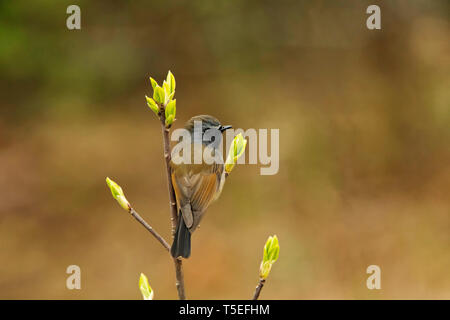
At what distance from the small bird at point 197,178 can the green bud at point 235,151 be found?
0.97ft

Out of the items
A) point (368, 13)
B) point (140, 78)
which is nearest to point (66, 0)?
point (140, 78)

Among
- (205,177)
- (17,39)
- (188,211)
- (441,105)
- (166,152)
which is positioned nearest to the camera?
(166,152)

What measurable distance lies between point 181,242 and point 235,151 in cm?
31

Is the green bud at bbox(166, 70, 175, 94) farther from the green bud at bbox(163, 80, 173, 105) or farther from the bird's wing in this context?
the bird's wing

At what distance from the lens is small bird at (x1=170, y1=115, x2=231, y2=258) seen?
71.4 inches

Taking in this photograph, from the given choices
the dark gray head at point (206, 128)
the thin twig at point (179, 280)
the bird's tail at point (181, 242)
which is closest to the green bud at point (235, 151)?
the bird's tail at point (181, 242)

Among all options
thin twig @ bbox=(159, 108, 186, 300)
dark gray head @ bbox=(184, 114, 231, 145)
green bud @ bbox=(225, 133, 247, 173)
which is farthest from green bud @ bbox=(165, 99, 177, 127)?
dark gray head @ bbox=(184, 114, 231, 145)

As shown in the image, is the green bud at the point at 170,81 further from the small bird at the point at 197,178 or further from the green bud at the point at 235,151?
the small bird at the point at 197,178

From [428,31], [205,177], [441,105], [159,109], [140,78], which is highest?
[428,31]

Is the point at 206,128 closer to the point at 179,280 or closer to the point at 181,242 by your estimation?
the point at 181,242

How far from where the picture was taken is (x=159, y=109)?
4.07 ft

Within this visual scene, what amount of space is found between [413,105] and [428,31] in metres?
0.87

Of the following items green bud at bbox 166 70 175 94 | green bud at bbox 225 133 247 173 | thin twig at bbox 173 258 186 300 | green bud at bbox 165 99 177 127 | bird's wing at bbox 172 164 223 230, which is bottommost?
thin twig at bbox 173 258 186 300

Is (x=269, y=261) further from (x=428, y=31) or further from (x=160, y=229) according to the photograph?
(x=428, y=31)
